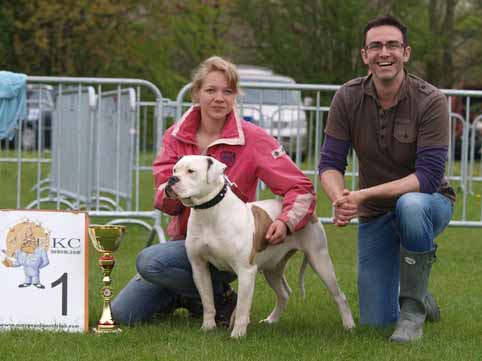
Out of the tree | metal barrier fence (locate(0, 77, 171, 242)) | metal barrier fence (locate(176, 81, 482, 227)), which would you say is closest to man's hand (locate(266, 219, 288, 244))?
metal barrier fence (locate(176, 81, 482, 227))

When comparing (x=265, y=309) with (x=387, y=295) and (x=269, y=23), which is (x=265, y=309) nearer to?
(x=387, y=295)

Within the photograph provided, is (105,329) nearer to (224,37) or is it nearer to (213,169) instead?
(213,169)

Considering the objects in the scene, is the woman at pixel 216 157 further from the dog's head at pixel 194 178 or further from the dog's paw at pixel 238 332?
the dog's paw at pixel 238 332

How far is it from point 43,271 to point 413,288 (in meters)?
1.84

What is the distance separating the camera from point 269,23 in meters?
26.5

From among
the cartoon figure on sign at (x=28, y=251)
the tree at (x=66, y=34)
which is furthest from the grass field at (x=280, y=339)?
the tree at (x=66, y=34)

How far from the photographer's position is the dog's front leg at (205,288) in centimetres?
491

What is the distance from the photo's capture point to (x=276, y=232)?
4.81 metres

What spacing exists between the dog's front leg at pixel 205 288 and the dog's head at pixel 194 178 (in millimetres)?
408

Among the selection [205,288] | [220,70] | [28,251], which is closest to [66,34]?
[220,70]

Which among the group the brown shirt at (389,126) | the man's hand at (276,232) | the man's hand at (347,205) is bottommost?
the man's hand at (276,232)

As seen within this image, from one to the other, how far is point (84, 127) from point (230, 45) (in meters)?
19.4

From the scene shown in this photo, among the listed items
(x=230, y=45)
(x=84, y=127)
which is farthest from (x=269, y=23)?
(x=84, y=127)

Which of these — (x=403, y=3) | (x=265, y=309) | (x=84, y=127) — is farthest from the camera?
(x=403, y=3)
